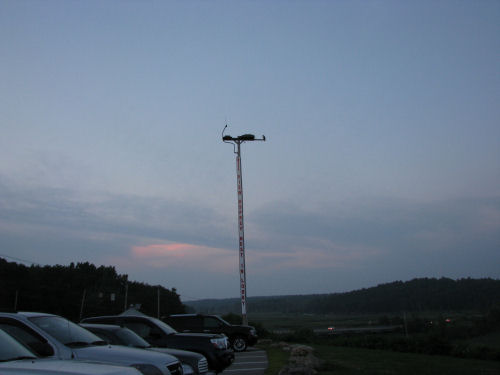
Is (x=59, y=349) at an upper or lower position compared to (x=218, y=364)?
upper

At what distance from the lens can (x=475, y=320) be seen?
39250mm

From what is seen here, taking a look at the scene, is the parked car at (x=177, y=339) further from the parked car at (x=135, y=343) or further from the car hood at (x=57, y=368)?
the car hood at (x=57, y=368)

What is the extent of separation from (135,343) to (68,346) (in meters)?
2.75

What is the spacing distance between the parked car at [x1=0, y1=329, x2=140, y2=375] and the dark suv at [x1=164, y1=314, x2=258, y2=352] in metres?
13.3

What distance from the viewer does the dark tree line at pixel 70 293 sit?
47.3 metres

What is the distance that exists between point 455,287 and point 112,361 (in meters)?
91.3

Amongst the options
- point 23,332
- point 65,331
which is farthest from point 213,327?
point 23,332

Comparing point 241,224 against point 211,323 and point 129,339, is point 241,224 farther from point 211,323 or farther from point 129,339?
point 129,339

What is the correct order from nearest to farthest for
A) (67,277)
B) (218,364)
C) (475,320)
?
(218,364), (475,320), (67,277)

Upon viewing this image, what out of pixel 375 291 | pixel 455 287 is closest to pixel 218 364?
pixel 455 287

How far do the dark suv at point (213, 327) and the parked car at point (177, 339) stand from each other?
681 centimetres

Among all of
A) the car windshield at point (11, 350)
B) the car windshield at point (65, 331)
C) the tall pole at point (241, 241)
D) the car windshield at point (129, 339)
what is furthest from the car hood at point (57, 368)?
the tall pole at point (241, 241)

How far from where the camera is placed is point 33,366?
4297mm

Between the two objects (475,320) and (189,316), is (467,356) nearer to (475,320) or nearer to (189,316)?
(189,316)
